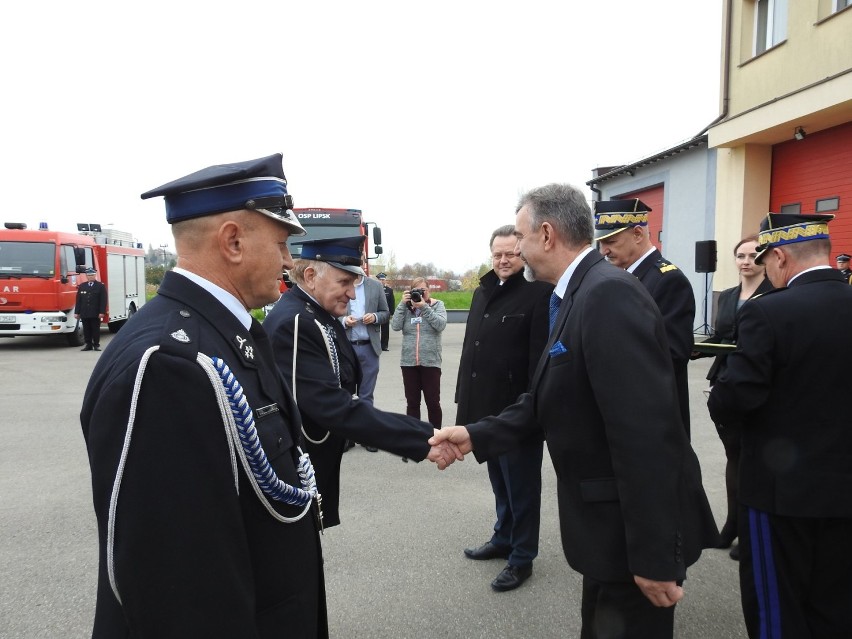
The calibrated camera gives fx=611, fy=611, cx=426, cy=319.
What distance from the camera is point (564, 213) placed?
238 centimetres

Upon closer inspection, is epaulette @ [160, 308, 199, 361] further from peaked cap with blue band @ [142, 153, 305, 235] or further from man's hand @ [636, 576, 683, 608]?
man's hand @ [636, 576, 683, 608]

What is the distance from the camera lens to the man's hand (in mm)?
1893

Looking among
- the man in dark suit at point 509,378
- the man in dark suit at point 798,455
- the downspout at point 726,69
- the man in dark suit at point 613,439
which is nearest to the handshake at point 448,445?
the man in dark suit at point 613,439

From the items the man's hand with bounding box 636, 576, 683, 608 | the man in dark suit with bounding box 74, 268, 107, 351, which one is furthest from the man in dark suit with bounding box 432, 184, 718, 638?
the man in dark suit with bounding box 74, 268, 107, 351

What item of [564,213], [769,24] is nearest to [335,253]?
[564,213]

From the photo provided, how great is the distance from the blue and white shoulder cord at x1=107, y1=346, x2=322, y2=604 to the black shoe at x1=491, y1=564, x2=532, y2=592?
2250 millimetres

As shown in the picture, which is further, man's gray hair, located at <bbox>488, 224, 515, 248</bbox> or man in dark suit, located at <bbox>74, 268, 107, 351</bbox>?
man in dark suit, located at <bbox>74, 268, 107, 351</bbox>

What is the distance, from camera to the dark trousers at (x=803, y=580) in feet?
8.32

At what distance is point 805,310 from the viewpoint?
251 centimetres

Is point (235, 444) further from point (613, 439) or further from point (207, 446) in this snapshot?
point (613, 439)

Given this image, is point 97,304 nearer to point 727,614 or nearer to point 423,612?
point 423,612

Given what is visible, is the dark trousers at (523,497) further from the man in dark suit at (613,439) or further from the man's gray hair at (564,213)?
the man's gray hair at (564,213)

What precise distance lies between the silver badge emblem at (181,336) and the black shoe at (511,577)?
9.00 feet

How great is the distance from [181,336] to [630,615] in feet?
5.65
